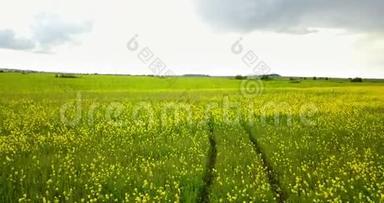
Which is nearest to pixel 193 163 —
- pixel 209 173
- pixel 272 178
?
pixel 209 173

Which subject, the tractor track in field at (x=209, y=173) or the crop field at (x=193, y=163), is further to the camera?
the tractor track in field at (x=209, y=173)

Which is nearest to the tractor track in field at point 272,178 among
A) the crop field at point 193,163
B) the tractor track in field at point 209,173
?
the crop field at point 193,163

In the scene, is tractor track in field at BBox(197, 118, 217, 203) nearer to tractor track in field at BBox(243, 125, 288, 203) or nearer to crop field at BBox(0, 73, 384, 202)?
crop field at BBox(0, 73, 384, 202)

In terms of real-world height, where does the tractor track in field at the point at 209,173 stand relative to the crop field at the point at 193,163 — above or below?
below

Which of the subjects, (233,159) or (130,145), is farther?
(130,145)

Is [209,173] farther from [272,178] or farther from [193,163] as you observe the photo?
[272,178]

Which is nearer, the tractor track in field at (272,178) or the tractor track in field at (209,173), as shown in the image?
the tractor track in field at (272,178)

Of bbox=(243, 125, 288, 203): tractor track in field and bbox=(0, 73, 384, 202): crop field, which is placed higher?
bbox=(0, 73, 384, 202): crop field

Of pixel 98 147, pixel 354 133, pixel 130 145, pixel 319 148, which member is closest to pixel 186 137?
pixel 130 145

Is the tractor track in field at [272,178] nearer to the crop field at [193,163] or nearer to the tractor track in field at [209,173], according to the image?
the crop field at [193,163]

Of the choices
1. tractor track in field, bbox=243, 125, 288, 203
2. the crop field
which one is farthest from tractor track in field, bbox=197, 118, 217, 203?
tractor track in field, bbox=243, 125, 288, 203

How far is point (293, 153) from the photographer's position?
13.9 m

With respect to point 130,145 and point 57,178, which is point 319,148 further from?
point 57,178

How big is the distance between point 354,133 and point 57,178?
11.9 metres
